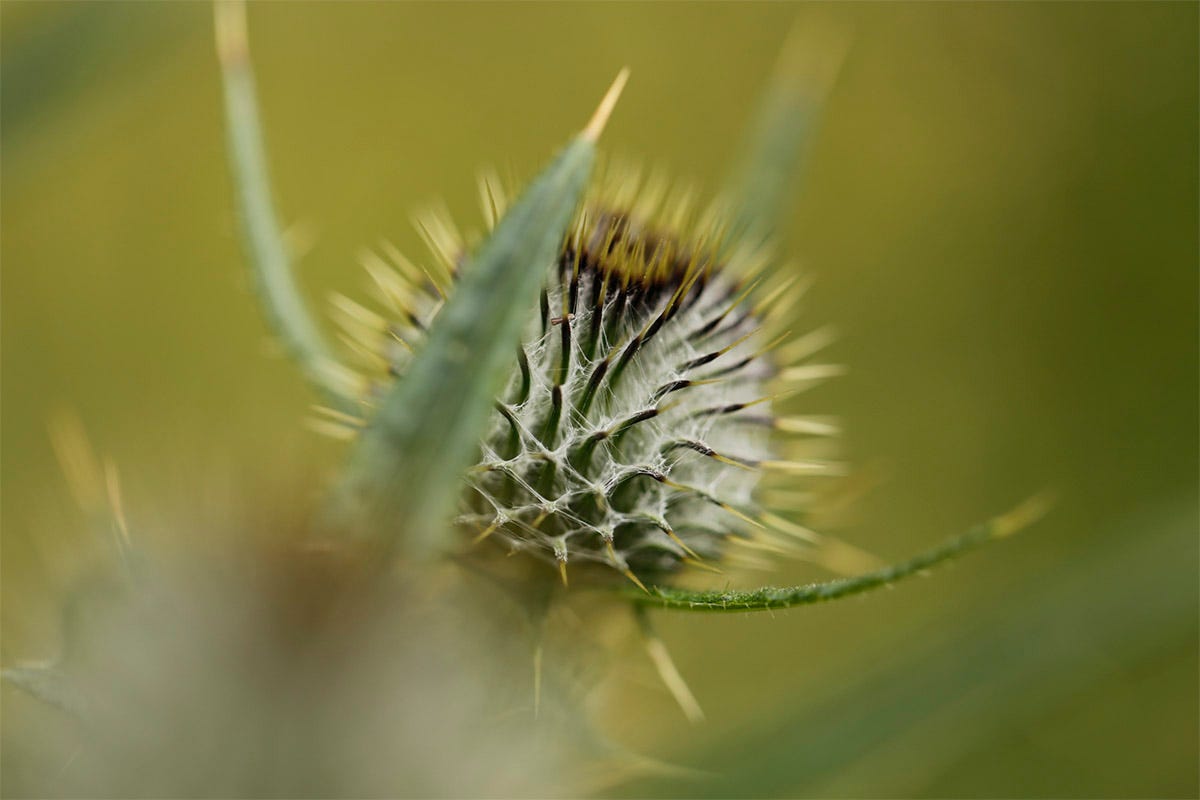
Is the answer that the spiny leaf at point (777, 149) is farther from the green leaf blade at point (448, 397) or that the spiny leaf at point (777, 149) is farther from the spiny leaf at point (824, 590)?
the green leaf blade at point (448, 397)

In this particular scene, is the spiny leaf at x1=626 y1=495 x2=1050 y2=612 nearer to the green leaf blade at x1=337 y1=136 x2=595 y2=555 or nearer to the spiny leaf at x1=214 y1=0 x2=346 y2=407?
the green leaf blade at x1=337 y1=136 x2=595 y2=555

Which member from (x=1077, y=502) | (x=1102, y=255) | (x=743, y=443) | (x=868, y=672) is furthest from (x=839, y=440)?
(x=743, y=443)

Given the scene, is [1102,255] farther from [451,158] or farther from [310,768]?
[310,768]

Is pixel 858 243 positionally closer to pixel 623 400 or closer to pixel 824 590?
pixel 623 400

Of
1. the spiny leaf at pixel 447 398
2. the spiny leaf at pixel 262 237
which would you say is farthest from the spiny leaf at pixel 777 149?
the spiny leaf at pixel 447 398

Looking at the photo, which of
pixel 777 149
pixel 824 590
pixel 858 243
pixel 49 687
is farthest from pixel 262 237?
pixel 858 243
